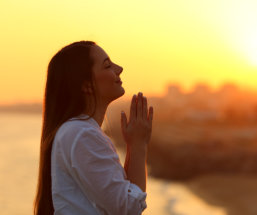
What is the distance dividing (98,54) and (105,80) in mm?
113

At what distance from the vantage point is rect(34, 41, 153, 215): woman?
173 centimetres

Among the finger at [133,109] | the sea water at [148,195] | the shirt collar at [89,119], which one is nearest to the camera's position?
the shirt collar at [89,119]

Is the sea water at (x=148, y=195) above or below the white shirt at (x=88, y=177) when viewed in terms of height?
below

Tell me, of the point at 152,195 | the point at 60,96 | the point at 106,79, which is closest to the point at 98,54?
the point at 106,79

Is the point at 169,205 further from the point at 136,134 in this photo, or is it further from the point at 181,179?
the point at 136,134

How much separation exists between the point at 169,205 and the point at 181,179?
806cm

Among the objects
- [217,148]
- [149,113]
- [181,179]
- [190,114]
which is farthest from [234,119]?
[149,113]

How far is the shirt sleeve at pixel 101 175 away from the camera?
68.0 inches

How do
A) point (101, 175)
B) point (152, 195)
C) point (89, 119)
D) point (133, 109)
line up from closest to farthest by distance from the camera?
point (101, 175) → point (89, 119) → point (133, 109) → point (152, 195)

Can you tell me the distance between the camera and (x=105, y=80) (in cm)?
190

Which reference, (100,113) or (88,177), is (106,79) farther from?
(88,177)

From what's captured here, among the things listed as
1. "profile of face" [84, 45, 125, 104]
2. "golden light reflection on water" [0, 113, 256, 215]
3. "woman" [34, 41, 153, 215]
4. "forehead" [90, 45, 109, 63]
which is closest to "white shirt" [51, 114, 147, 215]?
"woman" [34, 41, 153, 215]

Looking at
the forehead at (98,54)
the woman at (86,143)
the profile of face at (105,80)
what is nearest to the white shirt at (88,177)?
the woman at (86,143)

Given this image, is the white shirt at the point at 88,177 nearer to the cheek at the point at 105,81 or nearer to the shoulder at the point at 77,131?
the shoulder at the point at 77,131
